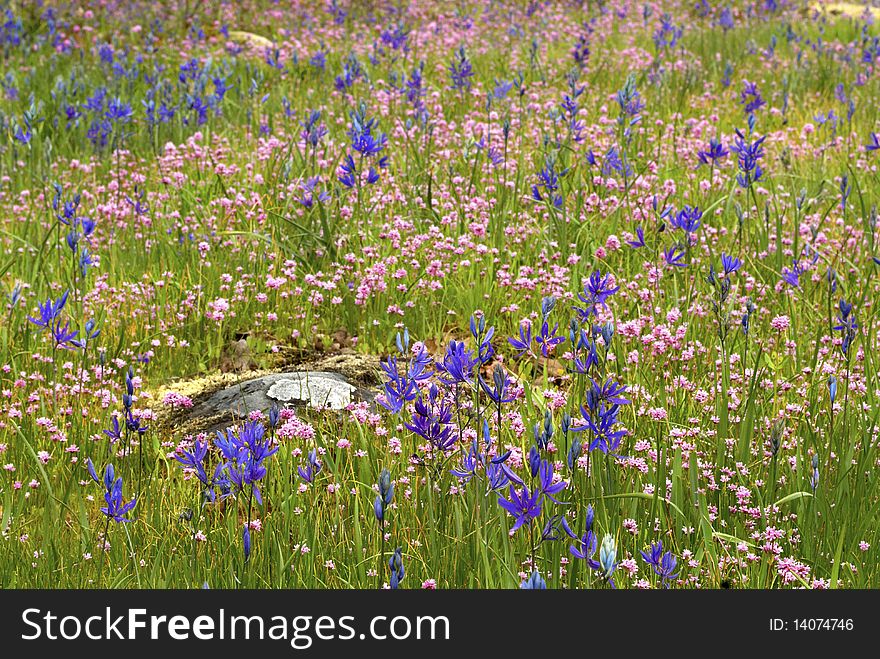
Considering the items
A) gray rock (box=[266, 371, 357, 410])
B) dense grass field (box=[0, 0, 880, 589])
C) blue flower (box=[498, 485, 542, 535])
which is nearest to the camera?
blue flower (box=[498, 485, 542, 535])

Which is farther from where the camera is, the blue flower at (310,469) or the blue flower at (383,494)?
the blue flower at (310,469)

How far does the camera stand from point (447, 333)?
4.50 meters

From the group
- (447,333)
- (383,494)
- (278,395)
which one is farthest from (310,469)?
(447,333)

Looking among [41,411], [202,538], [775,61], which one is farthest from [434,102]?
[202,538]

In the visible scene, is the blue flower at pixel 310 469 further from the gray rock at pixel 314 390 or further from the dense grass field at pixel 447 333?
the gray rock at pixel 314 390

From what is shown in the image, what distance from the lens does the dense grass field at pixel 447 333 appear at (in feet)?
8.72

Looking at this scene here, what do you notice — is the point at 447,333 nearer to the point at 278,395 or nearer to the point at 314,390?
the point at 314,390

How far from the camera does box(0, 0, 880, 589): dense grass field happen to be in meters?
2.66

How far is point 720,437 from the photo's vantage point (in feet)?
10.0

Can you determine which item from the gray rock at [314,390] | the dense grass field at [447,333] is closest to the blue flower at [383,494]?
the dense grass field at [447,333]

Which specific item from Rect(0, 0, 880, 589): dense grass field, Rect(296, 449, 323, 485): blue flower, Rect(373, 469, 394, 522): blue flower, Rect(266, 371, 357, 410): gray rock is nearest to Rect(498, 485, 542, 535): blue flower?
Rect(0, 0, 880, 589): dense grass field

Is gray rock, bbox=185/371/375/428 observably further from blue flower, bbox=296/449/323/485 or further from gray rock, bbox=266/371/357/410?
blue flower, bbox=296/449/323/485

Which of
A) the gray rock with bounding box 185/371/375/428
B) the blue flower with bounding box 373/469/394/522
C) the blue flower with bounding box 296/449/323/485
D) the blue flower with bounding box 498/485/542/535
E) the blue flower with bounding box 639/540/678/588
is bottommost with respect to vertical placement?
the blue flower with bounding box 639/540/678/588
